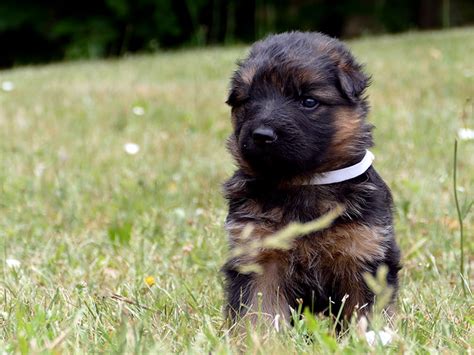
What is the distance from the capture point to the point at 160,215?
5.18m

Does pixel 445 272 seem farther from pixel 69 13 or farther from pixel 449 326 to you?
pixel 69 13

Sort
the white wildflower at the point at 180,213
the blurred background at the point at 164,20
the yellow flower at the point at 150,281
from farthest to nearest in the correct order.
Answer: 1. the blurred background at the point at 164,20
2. the white wildflower at the point at 180,213
3. the yellow flower at the point at 150,281

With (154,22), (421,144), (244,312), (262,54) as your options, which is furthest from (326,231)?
(154,22)

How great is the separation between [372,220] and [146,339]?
1077 mm

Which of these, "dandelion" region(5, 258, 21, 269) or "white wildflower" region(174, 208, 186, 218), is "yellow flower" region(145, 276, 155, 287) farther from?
"white wildflower" region(174, 208, 186, 218)

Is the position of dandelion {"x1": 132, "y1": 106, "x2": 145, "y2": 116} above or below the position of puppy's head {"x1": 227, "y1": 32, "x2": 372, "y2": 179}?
below

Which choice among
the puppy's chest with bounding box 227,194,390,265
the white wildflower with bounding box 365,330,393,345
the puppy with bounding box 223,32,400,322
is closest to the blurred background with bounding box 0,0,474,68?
the puppy with bounding box 223,32,400,322

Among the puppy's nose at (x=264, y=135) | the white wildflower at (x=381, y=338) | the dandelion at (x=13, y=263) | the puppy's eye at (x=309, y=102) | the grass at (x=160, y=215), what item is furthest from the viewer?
the dandelion at (x=13, y=263)

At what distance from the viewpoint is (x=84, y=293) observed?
11.4 feet

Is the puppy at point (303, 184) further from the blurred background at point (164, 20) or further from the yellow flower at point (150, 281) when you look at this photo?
the blurred background at point (164, 20)

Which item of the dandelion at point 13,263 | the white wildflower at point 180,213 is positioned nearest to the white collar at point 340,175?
the dandelion at point 13,263

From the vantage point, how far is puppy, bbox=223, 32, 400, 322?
3043 millimetres

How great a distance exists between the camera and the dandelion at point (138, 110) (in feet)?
27.2

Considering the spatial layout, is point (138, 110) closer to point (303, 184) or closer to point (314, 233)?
point (303, 184)
